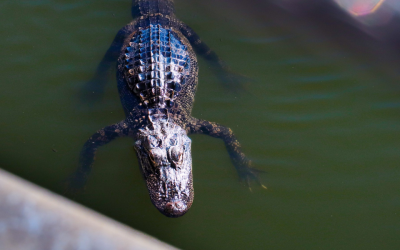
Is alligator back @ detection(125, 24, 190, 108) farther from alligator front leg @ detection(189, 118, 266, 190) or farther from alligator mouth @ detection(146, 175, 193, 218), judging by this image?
alligator mouth @ detection(146, 175, 193, 218)

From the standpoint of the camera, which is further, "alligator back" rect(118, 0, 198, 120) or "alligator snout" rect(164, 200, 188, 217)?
"alligator back" rect(118, 0, 198, 120)

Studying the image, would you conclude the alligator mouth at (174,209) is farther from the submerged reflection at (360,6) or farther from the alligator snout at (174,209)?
the submerged reflection at (360,6)

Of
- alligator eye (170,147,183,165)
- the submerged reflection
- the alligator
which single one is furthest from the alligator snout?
the submerged reflection

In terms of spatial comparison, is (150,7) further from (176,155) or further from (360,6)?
(360,6)

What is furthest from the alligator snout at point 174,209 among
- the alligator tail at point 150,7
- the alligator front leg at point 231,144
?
the alligator tail at point 150,7

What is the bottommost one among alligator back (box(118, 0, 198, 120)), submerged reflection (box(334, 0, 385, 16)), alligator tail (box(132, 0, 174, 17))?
alligator back (box(118, 0, 198, 120))

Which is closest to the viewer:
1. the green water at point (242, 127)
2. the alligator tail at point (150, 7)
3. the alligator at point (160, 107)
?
the alligator at point (160, 107)

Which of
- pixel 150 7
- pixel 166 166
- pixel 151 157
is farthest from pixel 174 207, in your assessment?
pixel 150 7

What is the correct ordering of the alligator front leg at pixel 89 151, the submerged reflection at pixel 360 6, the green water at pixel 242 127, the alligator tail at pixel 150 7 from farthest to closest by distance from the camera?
the alligator tail at pixel 150 7 < the submerged reflection at pixel 360 6 < the alligator front leg at pixel 89 151 < the green water at pixel 242 127
